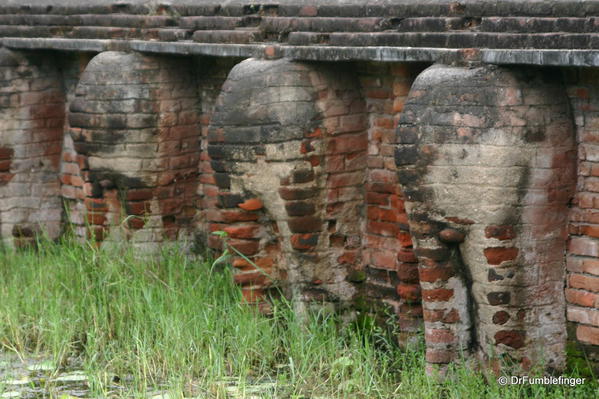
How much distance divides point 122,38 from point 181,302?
6.71 feet

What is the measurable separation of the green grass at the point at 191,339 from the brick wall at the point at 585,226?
0.30 meters

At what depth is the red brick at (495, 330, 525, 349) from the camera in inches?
229

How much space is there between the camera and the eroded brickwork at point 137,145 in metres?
7.96

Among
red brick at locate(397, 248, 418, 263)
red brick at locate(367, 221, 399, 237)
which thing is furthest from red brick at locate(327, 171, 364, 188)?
red brick at locate(397, 248, 418, 263)

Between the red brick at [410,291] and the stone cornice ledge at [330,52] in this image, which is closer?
the stone cornice ledge at [330,52]

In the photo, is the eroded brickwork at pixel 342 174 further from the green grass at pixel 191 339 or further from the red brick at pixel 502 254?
the green grass at pixel 191 339

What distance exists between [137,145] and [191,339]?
1961 mm

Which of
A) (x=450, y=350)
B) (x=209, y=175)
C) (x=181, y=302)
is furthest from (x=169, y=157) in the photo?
(x=450, y=350)

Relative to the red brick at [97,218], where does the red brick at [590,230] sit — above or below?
→ above

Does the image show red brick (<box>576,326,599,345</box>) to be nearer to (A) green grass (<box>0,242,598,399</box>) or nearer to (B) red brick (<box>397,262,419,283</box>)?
(A) green grass (<box>0,242,598,399</box>)

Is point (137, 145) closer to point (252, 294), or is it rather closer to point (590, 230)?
point (252, 294)

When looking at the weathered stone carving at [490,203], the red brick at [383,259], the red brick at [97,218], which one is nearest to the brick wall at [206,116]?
the red brick at [97,218]

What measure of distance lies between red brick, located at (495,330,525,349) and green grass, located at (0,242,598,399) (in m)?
0.20

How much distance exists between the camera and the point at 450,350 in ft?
19.7
